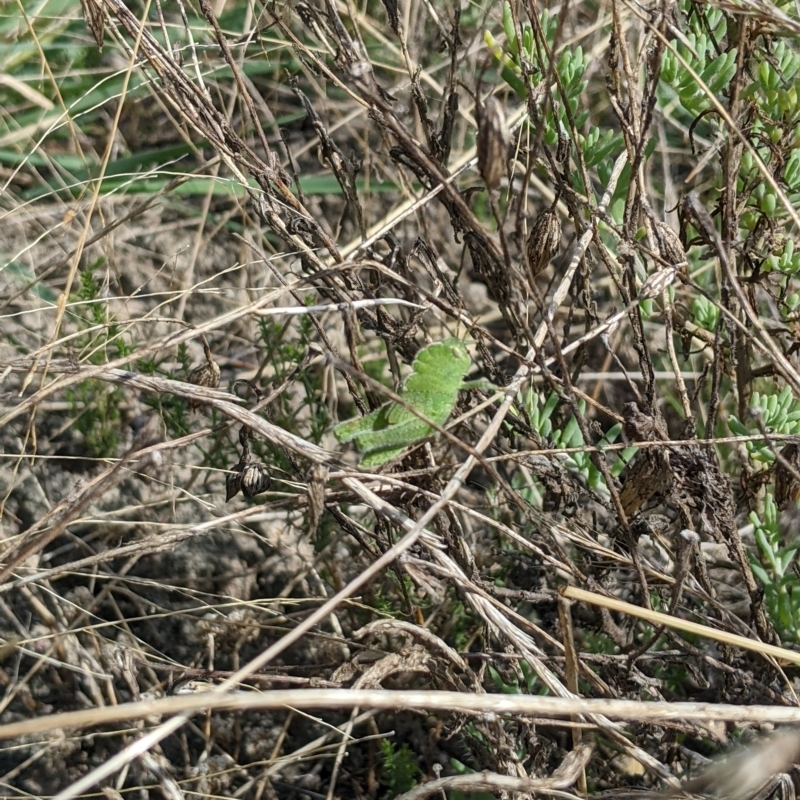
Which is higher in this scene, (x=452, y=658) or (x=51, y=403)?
(x=452, y=658)

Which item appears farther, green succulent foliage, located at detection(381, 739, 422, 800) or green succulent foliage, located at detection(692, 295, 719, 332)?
green succulent foliage, located at detection(381, 739, 422, 800)

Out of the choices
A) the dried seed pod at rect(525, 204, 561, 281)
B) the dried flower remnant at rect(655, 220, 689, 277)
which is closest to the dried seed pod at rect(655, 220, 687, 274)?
the dried flower remnant at rect(655, 220, 689, 277)

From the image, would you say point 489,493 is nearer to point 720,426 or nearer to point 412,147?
point 720,426

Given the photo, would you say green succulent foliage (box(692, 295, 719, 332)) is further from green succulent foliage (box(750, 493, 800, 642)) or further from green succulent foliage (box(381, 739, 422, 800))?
green succulent foliage (box(381, 739, 422, 800))

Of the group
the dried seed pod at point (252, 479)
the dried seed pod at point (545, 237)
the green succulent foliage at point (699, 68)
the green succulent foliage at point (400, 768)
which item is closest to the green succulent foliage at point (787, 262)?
the green succulent foliage at point (699, 68)

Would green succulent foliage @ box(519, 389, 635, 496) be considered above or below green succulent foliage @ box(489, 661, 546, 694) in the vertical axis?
above

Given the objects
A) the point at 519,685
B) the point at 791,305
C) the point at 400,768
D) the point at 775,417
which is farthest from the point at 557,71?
the point at 400,768

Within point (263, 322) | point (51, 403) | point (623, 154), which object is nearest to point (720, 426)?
point (623, 154)
